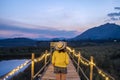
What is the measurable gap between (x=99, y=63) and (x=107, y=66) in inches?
44.2

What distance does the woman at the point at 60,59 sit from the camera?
1041 cm

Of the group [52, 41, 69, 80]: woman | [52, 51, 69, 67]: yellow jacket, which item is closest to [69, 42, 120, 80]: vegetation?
[52, 41, 69, 80]: woman

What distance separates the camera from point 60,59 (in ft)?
35.0

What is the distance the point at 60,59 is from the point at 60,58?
55mm

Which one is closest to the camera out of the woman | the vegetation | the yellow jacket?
the woman

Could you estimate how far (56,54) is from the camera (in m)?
10.6

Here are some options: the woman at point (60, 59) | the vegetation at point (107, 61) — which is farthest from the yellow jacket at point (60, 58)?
the vegetation at point (107, 61)

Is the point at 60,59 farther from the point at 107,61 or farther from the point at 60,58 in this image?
the point at 107,61

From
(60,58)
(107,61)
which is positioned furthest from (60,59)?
(107,61)

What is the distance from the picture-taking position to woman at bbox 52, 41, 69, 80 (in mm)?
10415

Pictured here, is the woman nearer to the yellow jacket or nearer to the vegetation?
the yellow jacket

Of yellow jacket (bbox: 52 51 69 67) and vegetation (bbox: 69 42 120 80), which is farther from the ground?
yellow jacket (bbox: 52 51 69 67)

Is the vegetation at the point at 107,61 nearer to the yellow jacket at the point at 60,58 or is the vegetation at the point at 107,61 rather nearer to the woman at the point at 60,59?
the woman at the point at 60,59

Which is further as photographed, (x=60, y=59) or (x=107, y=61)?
(x=107, y=61)
